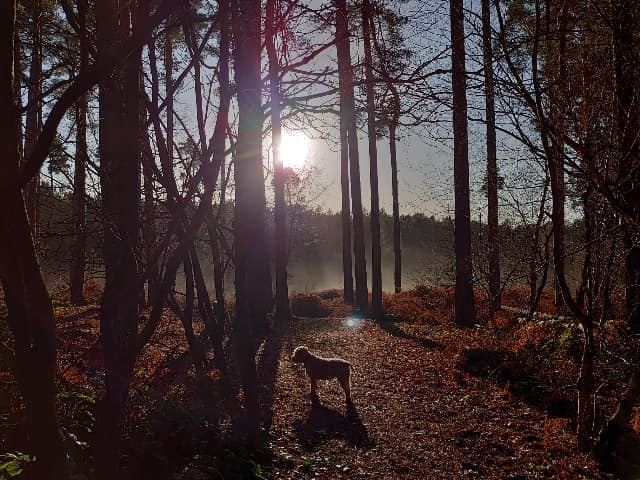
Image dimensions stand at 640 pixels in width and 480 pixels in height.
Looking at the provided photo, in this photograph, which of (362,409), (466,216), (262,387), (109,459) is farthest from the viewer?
(466,216)

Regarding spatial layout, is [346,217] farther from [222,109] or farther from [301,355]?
[222,109]

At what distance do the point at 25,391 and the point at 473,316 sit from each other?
13.4 meters

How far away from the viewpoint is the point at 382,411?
7.71m

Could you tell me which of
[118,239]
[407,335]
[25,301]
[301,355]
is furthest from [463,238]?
[25,301]

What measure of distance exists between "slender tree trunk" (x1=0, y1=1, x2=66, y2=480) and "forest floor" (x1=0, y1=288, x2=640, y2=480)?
87 cm

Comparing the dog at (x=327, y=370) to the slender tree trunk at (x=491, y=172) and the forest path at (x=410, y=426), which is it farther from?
the slender tree trunk at (x=491, y=172)

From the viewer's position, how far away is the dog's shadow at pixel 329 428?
6391 millimetres

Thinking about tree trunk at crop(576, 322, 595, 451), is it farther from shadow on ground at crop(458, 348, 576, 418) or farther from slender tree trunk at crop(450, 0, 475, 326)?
slender tree trunk at crop(450, 0, 475, 326)

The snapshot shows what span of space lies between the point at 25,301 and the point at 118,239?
1124 millimetres

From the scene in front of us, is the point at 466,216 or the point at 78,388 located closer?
the point at 78,388

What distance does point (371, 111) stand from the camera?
559cm

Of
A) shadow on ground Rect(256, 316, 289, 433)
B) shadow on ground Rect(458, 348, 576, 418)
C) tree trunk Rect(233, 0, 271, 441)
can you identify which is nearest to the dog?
shadow on ground Rect(256, 316, 289, 433)

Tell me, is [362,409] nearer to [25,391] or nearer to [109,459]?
[109,459]

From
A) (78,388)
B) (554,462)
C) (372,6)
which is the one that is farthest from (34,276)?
(554,462)
